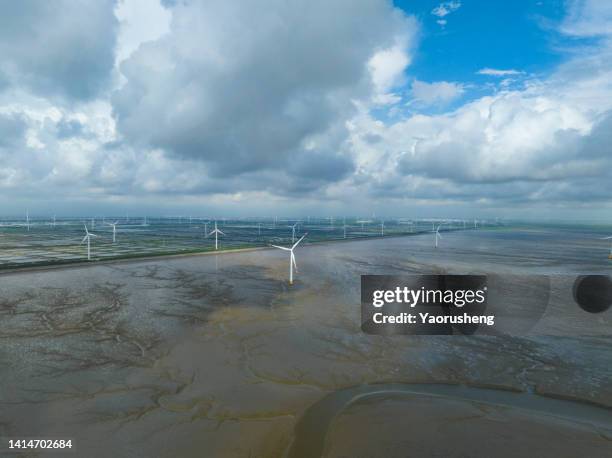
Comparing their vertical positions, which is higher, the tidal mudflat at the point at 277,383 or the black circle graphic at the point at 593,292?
the tidal mudflat at the point at 277,383

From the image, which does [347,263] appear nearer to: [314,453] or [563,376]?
[563,376]

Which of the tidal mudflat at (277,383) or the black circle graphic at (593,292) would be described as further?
the black circle graphic at (593,292)

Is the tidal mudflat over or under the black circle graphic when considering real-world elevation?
over

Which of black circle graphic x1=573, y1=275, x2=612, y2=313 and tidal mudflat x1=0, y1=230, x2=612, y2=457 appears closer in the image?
tidal mudflat x1=0, y1=230, x2=612, y2=457

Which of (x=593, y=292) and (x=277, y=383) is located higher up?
(x=277, y=383)
